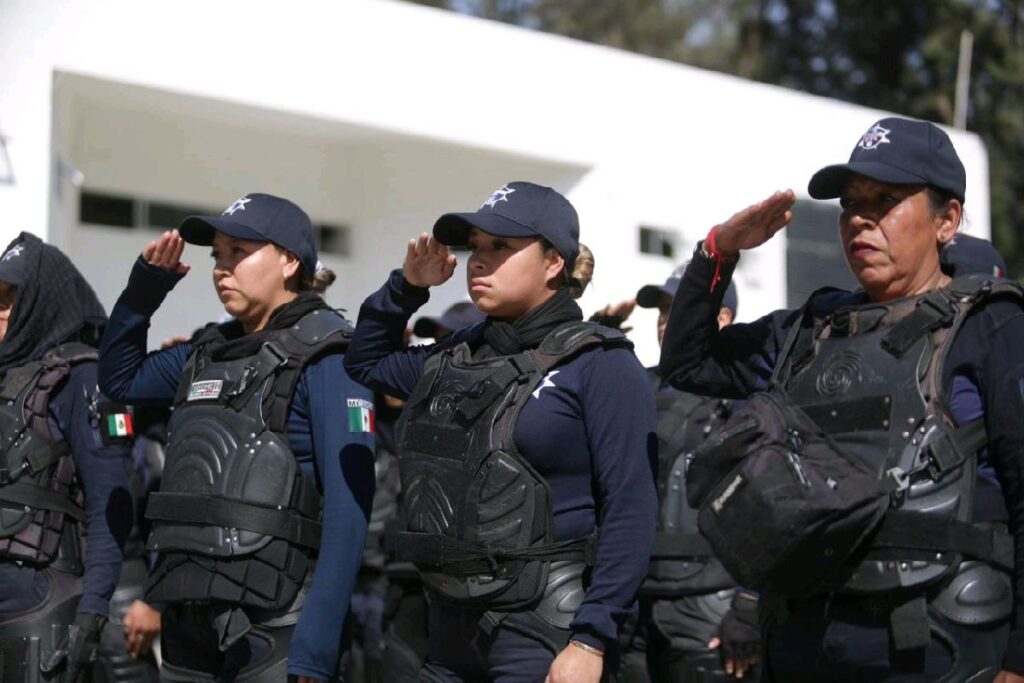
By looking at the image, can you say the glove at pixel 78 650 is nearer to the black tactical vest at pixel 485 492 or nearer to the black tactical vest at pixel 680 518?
the black tactical vest at pixel 485 492

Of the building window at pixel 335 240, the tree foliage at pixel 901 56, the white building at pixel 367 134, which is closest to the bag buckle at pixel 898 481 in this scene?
the white building at pixel 367 134

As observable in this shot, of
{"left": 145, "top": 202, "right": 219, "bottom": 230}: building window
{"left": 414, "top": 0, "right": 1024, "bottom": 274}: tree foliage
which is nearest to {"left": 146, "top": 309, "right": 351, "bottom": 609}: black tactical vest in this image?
{"left": 145, "top": 202, "right": 219, "bottom": 230}: building window

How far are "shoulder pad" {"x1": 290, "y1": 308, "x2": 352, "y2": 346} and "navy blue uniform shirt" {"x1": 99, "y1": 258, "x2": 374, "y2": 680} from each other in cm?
6

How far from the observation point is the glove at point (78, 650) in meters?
4.74

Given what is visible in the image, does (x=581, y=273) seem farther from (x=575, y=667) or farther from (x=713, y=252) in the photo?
(x=575, y=667)

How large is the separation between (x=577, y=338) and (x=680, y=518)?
2.32 meters

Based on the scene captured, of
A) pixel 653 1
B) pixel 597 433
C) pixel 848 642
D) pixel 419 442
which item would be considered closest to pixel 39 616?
pixel 419 442

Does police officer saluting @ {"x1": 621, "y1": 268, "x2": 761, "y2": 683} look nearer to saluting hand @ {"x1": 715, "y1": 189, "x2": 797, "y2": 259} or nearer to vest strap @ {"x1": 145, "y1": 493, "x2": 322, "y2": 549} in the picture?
vest strap @ {"x1": 145, "y1": 493, "x2": 322, "y2": 549}

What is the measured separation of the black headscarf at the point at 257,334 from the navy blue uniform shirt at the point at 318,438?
0.18 meters

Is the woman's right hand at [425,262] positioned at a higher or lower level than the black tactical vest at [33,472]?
A: higher

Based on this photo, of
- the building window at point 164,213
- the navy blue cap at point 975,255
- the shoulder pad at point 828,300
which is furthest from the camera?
the building window at point 164,213

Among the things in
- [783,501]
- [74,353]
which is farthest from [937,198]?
[74,353]

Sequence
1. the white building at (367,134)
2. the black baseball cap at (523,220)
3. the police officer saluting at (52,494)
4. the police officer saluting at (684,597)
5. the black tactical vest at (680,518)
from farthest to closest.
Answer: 1. the white building at (367,134)
2. the black tactical vest at (680,518)
3. the police officer saluting at (684,597)
4. the police officer saluting at (52,494)
5. the black baseball cap at (523,220)

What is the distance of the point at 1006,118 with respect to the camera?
22078 mm
